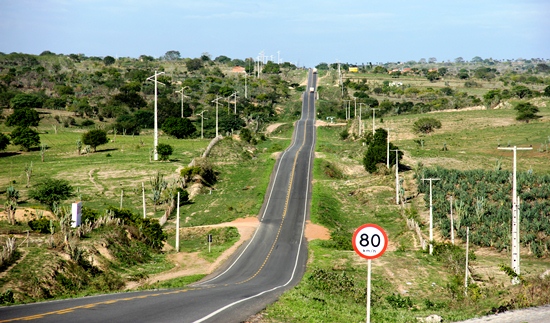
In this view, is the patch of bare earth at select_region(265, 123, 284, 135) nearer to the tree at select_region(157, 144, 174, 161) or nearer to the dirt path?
the tree at select_region(157, 144, 174, 161)

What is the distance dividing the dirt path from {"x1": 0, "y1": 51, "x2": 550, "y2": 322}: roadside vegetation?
0.84 meters

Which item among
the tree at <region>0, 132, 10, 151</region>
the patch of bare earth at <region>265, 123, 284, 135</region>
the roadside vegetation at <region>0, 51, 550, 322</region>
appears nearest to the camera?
the roadside vegetation at <region>0, 51, 550, 322</region>

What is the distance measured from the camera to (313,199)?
267 ft

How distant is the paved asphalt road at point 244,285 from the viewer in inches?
842

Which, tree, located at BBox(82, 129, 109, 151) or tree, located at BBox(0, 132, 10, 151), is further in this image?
tree, located at BBox(82, 129, 109, 151)

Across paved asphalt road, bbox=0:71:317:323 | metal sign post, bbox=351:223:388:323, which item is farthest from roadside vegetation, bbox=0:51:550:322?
metal sign post, bbox=351:223:388:323

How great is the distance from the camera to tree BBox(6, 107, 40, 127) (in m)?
137

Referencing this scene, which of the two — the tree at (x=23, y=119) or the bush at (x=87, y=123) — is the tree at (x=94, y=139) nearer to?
the tree at (x=23, y=119)

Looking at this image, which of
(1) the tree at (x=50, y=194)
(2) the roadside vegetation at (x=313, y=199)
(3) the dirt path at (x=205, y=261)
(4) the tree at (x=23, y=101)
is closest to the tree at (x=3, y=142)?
(2) the roadside vegetation at (x=313, y=199)

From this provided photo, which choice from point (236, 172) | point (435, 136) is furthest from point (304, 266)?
point (435, 136)

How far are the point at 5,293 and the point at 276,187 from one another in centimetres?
5922

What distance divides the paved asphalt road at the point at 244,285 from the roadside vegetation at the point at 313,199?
64.9 inches

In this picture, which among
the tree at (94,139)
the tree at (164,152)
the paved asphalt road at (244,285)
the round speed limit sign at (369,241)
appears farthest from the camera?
the tree at (94,139)

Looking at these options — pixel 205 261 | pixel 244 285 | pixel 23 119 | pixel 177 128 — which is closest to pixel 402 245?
pixel 205 261
